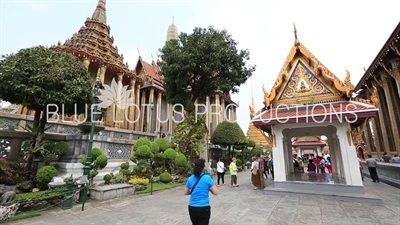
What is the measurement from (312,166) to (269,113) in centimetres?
688

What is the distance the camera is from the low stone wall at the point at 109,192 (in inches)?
274

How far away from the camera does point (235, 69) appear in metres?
14.7

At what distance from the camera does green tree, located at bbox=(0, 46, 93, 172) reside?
7.59 m

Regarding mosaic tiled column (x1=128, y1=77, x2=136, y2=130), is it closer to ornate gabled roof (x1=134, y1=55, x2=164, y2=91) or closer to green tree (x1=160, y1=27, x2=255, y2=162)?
ornate gabled roof (x1=134, y1=55, x2=164, y2=91)

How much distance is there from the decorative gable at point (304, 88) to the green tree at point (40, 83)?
918cm

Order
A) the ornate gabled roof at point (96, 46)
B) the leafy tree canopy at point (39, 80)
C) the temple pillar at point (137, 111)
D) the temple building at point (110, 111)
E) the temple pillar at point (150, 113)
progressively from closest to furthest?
the leafy tree canopy at point (39, 80), the temple building at point (110, 111), the ornate gabled roof at point (96, 46), the temple pillar at point (137, 111), the temple pillar at point (150, 113)

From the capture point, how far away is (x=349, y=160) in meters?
7.08

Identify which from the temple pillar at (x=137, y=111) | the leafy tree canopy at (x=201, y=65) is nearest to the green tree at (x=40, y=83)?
the leafy tree canopy at (x=201, y=65)

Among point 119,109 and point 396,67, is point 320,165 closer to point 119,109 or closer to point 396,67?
point 396,67

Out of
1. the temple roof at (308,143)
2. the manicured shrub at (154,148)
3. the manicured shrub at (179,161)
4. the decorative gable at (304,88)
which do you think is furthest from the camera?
the temple roof at (308,143)

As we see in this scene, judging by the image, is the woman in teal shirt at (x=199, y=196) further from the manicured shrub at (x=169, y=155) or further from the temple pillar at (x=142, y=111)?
the temple pillar at (x=142, y=111)

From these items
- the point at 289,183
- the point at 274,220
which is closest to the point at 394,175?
the point at 289,183

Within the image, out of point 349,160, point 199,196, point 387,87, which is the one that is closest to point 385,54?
point 387,87

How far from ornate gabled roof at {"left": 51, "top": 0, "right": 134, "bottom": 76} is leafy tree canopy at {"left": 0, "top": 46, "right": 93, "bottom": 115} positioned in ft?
38.3
